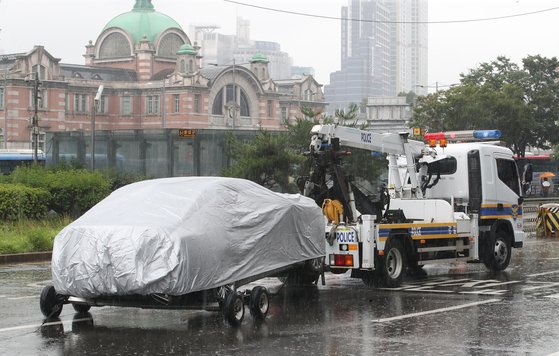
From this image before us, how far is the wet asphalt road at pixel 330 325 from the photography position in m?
10.3

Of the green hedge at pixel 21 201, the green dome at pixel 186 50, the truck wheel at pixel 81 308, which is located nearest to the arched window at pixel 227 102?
the green dome at pixel 186 50

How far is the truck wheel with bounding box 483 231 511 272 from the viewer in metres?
18.8

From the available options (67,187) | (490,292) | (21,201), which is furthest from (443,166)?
(67,187)

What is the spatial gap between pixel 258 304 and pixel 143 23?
96.7 meters

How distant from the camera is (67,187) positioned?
1163 inches

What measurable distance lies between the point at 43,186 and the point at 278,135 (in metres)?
9.82

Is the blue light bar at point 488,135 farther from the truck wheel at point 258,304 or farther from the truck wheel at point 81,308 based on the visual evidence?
the truck wheel at point 81,308

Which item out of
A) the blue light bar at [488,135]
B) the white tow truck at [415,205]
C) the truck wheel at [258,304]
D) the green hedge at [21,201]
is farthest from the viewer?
the green hedge at [21,201]

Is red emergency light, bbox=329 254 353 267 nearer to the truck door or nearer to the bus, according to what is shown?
the truck door

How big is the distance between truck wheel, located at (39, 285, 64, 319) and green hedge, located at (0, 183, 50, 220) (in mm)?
14821

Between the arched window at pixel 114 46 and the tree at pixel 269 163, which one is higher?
the arched window at pixel 114 46

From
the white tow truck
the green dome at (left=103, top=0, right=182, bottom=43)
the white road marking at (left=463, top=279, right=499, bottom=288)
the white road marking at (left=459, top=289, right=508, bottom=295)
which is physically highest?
the green dome at (left=103, top=0, right=182, bottom=43)

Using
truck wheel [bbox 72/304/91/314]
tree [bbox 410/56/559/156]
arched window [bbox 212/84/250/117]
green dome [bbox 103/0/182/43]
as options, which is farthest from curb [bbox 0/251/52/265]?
green dome [bbox 103/0/182/43]

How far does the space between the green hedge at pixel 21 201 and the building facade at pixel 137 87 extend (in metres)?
60.4
